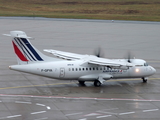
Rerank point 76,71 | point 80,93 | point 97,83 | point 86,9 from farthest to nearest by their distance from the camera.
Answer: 1. point 86,9
2. point 97,83
3. point 76,71
4. point 80,93

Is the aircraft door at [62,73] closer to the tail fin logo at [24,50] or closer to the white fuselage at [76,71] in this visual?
the white fuselage at [76,71]

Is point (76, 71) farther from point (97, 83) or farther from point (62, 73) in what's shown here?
point (97, 83)

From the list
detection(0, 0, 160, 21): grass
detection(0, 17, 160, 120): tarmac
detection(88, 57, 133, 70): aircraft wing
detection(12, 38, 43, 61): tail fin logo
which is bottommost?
detection(0, 17, 160, 120): tarmac

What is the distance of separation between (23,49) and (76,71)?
6525 mm

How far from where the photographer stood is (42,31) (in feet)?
277

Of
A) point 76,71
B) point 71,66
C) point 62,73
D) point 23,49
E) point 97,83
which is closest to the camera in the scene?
point 23,49

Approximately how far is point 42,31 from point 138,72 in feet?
148

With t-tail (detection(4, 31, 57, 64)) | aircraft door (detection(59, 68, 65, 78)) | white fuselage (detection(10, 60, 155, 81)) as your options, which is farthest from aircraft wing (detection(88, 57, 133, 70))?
t-tail (detection(4, 31, 57, 64))

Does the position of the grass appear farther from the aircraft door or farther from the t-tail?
the t-tail

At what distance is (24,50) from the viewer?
127 feet

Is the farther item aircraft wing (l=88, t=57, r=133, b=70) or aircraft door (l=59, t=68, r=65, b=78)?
aircraft door (l=59, t=68, r=65, b=78)

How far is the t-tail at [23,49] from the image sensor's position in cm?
3812

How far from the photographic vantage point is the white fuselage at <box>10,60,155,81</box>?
38806 mm

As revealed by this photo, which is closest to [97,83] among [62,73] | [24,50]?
[62,73]
